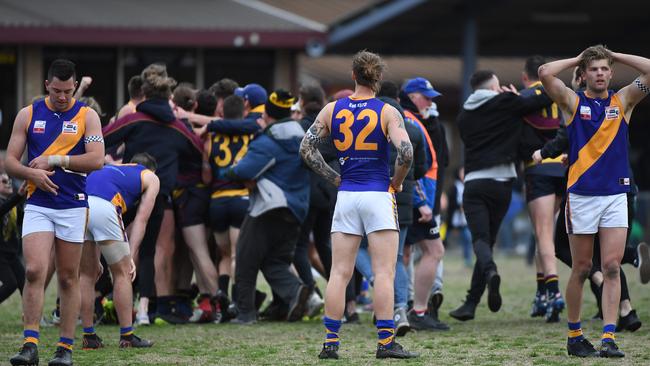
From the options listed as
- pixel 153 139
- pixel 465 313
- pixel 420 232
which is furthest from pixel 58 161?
pixel 465 313

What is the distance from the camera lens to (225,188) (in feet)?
38.1

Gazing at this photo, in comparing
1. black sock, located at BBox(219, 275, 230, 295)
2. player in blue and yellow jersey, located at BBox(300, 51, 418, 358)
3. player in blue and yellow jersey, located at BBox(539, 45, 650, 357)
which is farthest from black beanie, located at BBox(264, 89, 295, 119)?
player in blue and yellow jersey, located at BBox(539, 45, 650, 357)

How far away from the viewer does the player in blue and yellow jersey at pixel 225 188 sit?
37.7ft

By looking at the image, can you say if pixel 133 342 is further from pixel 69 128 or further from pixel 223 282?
pixel 223 282

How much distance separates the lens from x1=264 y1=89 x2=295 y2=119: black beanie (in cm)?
1090

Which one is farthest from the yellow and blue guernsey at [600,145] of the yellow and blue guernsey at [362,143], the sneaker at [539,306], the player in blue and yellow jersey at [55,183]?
the player in blue and yellow jersey at [55,183]

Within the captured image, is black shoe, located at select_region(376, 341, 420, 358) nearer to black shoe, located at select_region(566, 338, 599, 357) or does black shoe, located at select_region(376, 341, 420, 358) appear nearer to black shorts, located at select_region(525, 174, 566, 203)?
black shoe, located at select_region(566, 338, 599, 357)

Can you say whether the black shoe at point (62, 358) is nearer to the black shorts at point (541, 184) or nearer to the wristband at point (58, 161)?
the wristband at point (58, 161)

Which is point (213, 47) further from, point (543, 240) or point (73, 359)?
point (73, 359)

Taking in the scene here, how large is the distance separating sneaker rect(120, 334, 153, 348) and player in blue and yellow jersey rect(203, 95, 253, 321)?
226 centimetres

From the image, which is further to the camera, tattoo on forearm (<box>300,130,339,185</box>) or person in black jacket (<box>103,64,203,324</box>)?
person in black jacket (<box>103,64,203,324</box>)

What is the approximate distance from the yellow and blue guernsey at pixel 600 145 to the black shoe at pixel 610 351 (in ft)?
3.34

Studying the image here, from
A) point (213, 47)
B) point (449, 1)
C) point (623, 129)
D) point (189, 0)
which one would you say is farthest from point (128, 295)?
point (189, 0)

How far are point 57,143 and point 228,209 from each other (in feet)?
12.3
